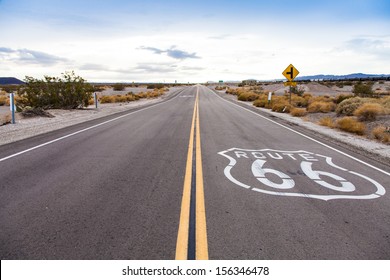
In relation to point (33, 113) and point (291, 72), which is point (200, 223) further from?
point (291, 72)

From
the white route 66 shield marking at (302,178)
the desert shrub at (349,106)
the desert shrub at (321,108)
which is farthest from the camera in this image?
the desert shrub at (321,108)

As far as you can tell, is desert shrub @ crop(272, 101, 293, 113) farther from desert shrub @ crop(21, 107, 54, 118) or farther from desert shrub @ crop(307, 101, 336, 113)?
desert shrub @ crop(21, 107, 54, 118)

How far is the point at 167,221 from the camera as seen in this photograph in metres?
3.83

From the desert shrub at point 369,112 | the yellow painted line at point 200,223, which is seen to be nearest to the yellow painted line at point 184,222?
the yellow painted line at point 200,223

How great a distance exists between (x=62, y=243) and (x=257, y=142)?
728 cm

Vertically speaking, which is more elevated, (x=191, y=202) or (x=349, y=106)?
(x=349, y=106)

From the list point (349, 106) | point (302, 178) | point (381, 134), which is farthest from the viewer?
point (349, 106)

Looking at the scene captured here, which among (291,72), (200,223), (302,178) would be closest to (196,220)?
(200,223)

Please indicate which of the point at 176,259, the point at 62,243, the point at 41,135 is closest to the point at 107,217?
the point at 62,243

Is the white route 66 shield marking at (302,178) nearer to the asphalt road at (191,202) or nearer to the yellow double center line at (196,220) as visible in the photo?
the asphalt road at (191,202)

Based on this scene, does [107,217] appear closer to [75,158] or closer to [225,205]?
[225,205]

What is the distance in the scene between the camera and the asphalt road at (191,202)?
3250mm

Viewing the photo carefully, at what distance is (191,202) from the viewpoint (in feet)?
14.6

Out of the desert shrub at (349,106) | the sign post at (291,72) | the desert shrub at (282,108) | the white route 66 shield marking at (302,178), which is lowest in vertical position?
the white route 66 shield marking at (302,178)
